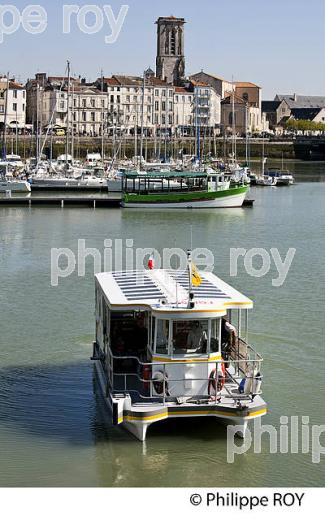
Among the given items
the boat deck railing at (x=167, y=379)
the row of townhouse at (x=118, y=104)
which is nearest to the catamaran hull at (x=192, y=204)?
the boat deck railing at (x=167, y=379)

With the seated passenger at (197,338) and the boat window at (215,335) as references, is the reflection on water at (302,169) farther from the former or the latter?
the seated passenger at (197,338)

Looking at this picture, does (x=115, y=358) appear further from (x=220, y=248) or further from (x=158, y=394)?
(x=220, y=248)

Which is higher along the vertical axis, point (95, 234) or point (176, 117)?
point (176, 117)

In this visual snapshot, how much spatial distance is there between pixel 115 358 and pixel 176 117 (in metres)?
123

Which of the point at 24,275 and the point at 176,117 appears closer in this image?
→ the point at 24,275

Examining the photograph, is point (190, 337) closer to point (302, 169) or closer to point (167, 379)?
point (167, 379)

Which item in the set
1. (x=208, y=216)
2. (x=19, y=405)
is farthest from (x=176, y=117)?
(x=19, y=405)

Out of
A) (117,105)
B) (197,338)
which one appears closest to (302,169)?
(117,105)

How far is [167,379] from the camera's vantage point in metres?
12.8

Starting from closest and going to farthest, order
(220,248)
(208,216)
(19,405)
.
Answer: (19,405) → (220,248) → (208,216)

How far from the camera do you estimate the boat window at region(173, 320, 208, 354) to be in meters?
12.9

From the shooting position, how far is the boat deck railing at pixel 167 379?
506 inches

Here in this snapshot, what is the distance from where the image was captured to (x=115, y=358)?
544 inches

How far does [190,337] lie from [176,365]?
15.8 inches
